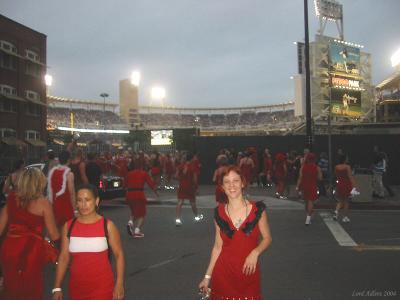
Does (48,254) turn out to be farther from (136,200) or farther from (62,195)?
(136,200)

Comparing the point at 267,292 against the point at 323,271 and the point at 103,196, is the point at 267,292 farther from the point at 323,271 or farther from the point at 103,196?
the point at 103,196

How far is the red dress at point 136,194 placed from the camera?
986 centimetres

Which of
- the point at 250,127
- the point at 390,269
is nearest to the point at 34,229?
the point at 390,269

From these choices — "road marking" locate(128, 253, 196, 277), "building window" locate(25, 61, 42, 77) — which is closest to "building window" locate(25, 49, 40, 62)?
"building window" locate(25, 61, 42, 77)

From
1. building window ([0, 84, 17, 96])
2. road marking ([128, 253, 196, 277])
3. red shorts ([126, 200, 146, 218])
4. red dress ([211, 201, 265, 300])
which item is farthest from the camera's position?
building window ([0, 84, 17, 96])

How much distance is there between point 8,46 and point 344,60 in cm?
2642

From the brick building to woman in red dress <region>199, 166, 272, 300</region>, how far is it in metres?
33.9

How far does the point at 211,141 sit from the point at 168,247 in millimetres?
16567

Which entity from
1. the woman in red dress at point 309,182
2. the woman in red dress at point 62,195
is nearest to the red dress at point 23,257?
the woman in red dress at point 62,195

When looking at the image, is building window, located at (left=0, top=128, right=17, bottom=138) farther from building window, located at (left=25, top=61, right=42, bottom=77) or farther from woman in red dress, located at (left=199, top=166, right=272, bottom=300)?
woman in red dress, located at (left=199, top=166, right=272, bottom=300)

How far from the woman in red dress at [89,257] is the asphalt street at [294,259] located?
84.9 inches

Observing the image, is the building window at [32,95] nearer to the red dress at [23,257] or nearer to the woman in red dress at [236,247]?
the red dress at [23,257]

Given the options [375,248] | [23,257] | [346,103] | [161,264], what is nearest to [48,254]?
[23,257]

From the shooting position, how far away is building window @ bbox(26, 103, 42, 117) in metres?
40.9
